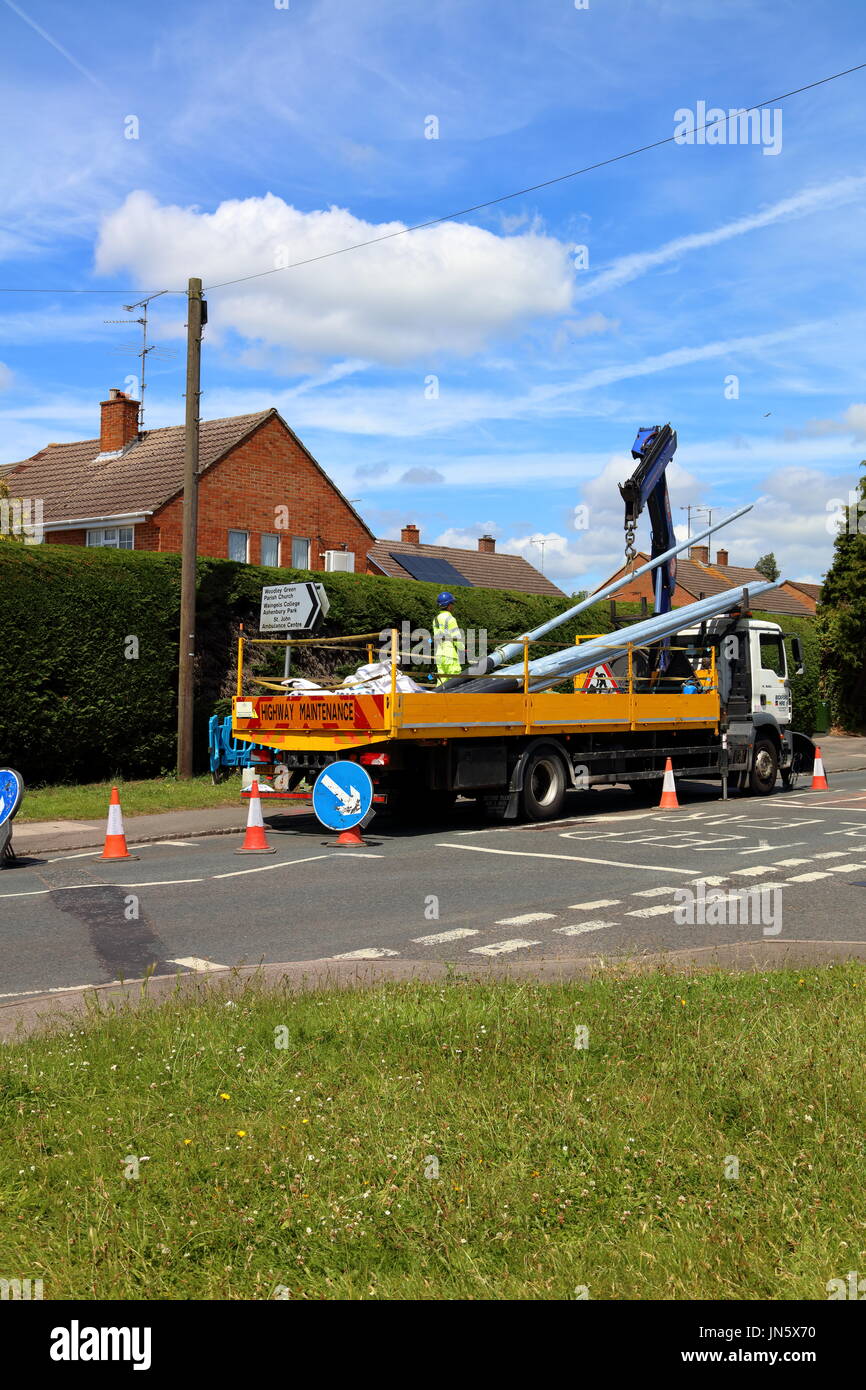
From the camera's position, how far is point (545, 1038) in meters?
5.04

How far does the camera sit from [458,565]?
188ft

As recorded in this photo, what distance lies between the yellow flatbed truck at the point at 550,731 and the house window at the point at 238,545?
15102 mm

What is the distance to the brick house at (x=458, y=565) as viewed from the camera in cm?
5156

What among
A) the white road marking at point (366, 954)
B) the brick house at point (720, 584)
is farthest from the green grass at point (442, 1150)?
the brick house at point (720, 584)

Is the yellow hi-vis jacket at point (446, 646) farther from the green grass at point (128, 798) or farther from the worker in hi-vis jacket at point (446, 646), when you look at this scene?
the green grass at point (128, 798)

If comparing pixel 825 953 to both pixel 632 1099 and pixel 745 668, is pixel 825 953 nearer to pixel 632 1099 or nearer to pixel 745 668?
pixel 632 1099

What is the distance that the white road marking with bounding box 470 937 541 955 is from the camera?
7559mm

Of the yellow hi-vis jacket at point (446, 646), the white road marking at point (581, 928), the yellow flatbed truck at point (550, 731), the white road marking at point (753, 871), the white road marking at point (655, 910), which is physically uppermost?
the yellow hi-vis jacket at point (446, 646)

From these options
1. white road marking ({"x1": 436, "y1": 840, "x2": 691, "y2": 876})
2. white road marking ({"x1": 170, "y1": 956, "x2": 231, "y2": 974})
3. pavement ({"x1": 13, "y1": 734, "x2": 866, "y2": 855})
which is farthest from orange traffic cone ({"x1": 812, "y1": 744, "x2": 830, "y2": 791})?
white road marking ({"x1": 170, "y1": 956, "x2": 231, "y2": 974})

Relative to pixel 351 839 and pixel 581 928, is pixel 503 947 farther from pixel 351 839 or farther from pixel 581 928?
pixel 351 839

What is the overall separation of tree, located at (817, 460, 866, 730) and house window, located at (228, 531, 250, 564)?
19.6m

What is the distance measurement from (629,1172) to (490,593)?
879 inches

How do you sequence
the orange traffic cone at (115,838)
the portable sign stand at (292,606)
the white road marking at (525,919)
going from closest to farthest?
1. the white road marking at (525,919)
2. the orange traffic cone at (115,838)
3. the portable sign stand at (292,606)
